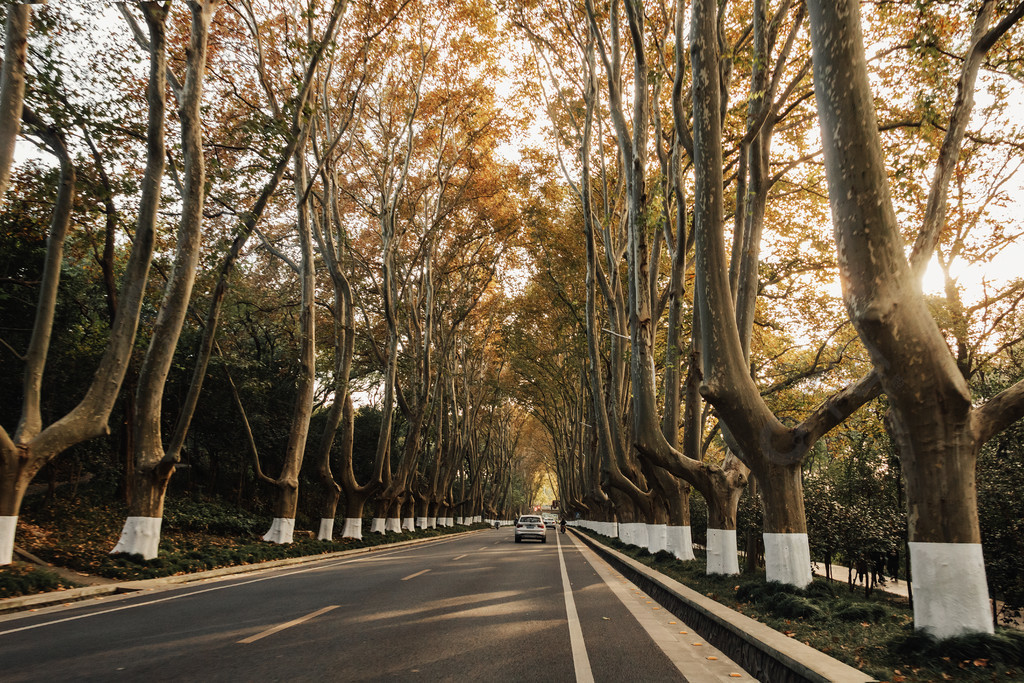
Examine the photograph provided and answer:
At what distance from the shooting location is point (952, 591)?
5293 mm

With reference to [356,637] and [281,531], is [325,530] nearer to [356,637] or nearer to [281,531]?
[281,531]

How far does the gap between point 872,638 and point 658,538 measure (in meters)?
11.6

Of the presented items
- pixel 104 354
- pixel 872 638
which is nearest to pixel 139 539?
pixel 104 354

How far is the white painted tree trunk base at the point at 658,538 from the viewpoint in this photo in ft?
55.3

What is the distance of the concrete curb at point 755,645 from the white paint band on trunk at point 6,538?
1033cm

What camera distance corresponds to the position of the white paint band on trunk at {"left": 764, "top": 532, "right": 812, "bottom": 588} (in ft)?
28.2

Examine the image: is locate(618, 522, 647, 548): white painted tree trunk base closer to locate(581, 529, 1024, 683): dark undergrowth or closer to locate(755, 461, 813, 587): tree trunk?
locate(581, 529, 1024, 683): dark undergrowth

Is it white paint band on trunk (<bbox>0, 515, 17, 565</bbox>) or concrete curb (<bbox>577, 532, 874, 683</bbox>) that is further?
white paint band on trunk (<bbox>0, 515, 17, 565</bbox>)

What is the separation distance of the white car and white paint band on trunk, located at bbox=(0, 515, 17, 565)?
2560cm

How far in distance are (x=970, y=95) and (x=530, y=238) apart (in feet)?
63.0

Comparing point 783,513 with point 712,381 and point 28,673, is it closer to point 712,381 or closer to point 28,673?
point 712,381

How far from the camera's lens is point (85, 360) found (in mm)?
21938

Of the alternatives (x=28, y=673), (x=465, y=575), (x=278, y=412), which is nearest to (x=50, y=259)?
(x=28, y=673)

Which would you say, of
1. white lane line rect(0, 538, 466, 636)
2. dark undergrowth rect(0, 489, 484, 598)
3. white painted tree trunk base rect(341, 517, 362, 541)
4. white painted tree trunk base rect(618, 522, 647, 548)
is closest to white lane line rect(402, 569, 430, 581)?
white lane line rect(0, 538, 466, 636)
